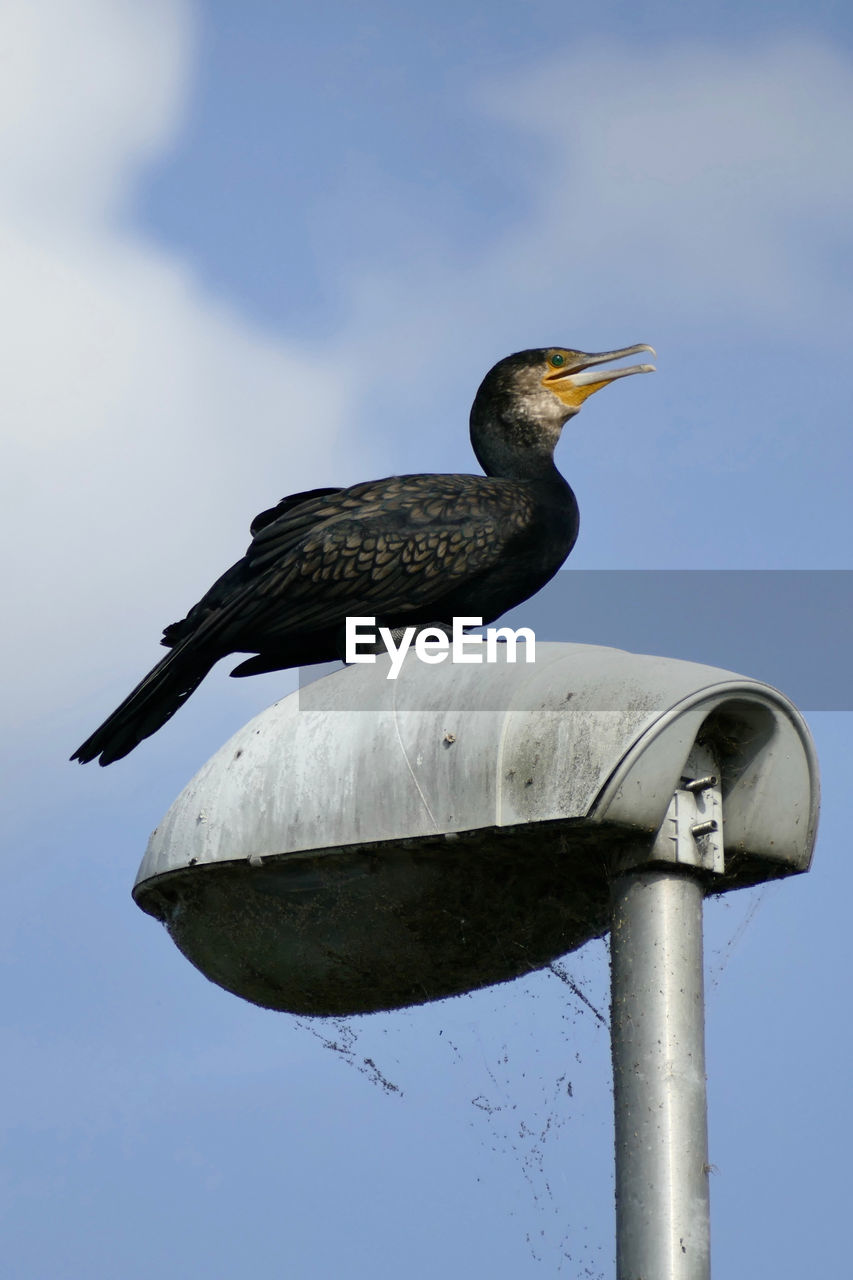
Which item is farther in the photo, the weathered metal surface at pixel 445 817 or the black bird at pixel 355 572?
the black bird at pixel 355 572

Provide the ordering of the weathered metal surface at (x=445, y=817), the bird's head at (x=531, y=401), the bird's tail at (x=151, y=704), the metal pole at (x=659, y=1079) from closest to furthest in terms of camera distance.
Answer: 1. the metal pole at (x=659, y=1079)
2. the weathered metal surface at (x=445, y=817)
3. the bird's tail at (x=151, y=704)
4. the bird's head at (x=531, y=401)

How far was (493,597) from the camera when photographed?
317 inches

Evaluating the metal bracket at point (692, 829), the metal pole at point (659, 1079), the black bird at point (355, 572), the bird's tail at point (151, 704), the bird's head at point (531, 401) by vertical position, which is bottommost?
the metal pole at point (659, 1079)

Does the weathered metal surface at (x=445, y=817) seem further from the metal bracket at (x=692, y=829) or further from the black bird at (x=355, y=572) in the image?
the black bird at (x=355, y=572)

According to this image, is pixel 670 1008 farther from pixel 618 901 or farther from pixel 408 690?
pixel 408 690

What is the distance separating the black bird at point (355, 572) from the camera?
775 cm

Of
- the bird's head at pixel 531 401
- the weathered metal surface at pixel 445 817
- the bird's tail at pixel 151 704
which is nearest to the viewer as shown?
the weathered metal surface at pixel 445 817

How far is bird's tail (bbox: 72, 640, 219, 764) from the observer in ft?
25.2

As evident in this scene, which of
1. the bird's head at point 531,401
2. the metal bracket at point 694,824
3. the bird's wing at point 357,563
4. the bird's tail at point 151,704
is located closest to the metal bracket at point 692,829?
the metal bracket at point 694,824

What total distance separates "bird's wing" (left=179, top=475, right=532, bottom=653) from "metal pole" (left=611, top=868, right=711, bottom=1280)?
2467 millimetres

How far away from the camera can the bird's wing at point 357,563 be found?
7.77m

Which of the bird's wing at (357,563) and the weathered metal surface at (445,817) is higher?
the bird's wing at (357,563)

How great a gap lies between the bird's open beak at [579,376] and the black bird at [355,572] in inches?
28.3

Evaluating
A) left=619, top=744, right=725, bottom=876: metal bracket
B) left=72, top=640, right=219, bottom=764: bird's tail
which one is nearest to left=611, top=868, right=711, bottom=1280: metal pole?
left=619, top=744, right=725, bottom=876: metal bracket
